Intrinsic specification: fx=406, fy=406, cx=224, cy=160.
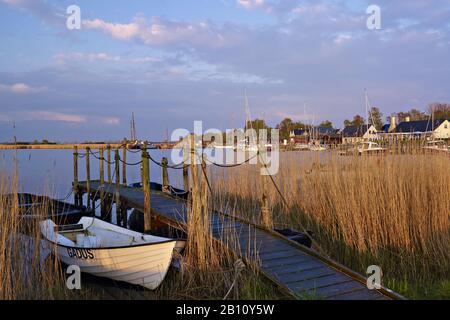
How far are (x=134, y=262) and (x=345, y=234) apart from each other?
327 cm

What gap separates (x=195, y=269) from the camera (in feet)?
17.2

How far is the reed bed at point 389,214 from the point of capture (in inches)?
229

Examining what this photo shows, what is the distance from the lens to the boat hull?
209 inches

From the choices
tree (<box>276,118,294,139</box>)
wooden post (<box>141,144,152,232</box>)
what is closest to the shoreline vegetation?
wooden post (<box>141,144,152,232</box>)

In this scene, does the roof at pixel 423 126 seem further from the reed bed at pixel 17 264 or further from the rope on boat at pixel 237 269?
the reed bed at pixel 17 264

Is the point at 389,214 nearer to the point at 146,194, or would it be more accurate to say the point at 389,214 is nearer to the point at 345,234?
the point at 345,234

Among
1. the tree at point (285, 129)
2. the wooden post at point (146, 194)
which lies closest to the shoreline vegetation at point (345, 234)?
the wooden post at point (146, 194)

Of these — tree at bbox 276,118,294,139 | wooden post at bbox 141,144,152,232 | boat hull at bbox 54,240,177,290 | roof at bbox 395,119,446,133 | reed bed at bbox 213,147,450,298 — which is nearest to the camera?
boat hull at bbox 54,240,177,290

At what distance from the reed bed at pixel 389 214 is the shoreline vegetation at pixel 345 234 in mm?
15

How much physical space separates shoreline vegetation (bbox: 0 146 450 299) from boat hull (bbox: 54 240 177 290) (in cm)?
20

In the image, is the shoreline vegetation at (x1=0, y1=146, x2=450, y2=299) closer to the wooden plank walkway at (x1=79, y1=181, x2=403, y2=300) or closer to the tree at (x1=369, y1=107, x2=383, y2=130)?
the wooden plank walkway at (x1=79, y1=181, x2=403, y2=300)

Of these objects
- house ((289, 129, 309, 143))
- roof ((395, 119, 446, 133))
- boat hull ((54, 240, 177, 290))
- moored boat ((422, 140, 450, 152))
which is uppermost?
roof ((395, 119, 446, 133))

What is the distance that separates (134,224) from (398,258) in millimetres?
6684
